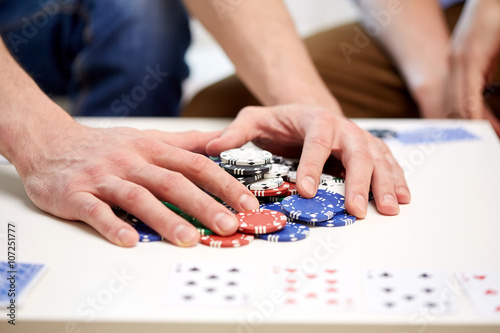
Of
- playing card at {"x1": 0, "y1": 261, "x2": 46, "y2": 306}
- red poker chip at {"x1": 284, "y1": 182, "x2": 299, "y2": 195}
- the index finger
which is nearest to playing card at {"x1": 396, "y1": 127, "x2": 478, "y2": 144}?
the index finger

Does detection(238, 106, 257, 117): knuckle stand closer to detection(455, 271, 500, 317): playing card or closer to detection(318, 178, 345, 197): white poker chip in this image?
detection(318, 178, 345, 197): white poker chip

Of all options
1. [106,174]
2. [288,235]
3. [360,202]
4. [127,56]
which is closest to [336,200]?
[360,202]

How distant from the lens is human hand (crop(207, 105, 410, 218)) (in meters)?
1.00

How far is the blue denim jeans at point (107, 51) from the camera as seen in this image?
2.07 m

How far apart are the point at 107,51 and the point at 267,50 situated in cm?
80

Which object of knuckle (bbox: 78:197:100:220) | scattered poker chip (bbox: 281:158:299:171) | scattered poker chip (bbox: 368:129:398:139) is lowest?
scattered poker chip (bbox: 368:129:398:139)

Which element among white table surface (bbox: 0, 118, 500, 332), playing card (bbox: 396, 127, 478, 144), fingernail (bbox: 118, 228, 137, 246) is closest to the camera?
white table surface (bbox: 0, 118, 500, 332)

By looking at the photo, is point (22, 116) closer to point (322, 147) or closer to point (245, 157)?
point (245, 157)

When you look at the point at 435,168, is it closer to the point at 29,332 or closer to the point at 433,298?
the point at 433,298

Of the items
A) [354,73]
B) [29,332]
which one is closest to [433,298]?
[29,332]

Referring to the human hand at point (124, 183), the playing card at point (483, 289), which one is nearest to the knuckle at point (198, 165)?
the human hand at point (124, 183)

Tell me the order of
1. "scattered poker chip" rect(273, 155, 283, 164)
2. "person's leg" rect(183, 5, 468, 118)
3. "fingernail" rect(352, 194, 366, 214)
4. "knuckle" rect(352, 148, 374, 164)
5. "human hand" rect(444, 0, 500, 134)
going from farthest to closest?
1. "person's leg" rect(183, 5, 468, 118)
2. "human hand" rect(444, 0, 500, 134)
3. "scattered poker chip" rect(273, 155, 283, 164)
4. "knuckle" rect(352, 148, 374, 164)
5. "fingernail" rect(352, 194, 366, 214)

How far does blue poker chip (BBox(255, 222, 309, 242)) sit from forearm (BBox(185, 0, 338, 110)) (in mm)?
586

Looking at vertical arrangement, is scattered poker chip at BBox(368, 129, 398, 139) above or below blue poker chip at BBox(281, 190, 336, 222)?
below
